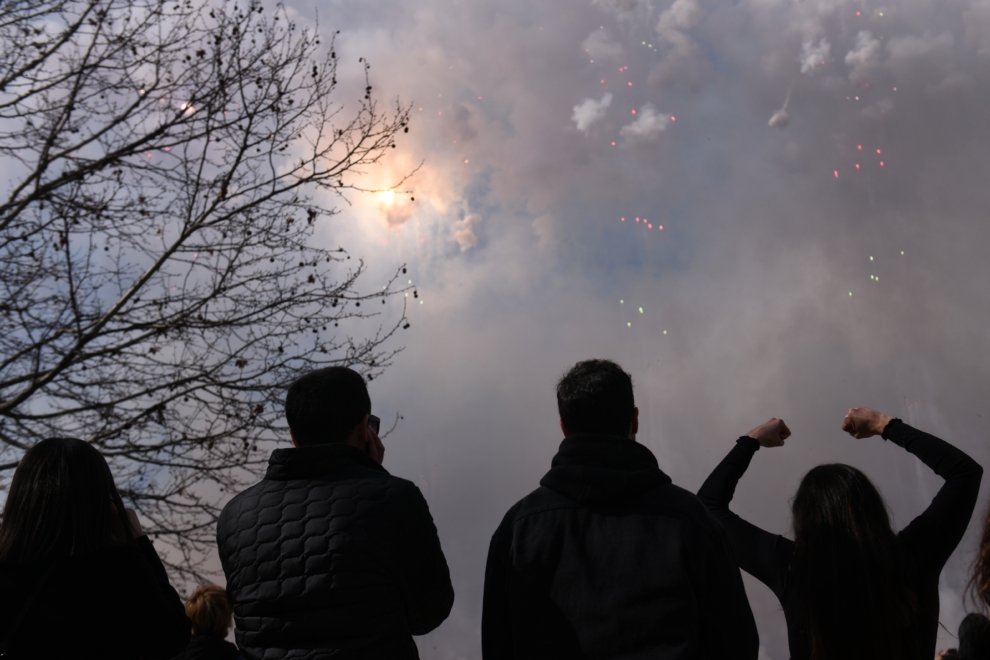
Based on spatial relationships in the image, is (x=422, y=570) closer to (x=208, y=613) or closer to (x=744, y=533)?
(x=744, y=533)

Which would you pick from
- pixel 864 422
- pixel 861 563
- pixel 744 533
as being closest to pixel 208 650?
pixel 744 533

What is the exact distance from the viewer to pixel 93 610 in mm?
1918

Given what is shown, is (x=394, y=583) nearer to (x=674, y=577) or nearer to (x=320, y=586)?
(x=320, y=586)

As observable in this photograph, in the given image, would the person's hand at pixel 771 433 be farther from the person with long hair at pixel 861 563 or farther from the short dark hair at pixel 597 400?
the short dark hair at pixel 597 400

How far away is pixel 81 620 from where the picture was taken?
6.23 ft

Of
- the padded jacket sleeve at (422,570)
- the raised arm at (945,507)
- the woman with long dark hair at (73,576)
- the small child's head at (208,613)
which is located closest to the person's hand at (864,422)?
the raised arm at (945,507)

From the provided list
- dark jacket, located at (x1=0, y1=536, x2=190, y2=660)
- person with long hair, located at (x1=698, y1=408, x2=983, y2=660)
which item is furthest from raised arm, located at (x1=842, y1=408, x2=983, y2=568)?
dark jacket, located at (x1=0, y1=536, x2=190, y2=660)

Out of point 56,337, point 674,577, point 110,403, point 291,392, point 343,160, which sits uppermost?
point 343,160

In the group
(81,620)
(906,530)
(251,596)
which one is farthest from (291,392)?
(906,530)

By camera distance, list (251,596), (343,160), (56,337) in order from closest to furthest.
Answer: (251,596) → (56,337) → (343,160)

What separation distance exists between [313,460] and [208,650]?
1.55 meters

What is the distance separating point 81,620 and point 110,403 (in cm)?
501

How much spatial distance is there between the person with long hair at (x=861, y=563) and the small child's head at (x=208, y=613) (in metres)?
2.30

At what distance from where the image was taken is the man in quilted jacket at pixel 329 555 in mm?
1874
